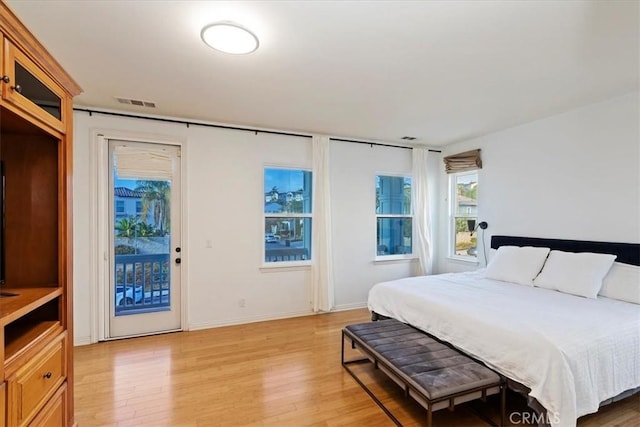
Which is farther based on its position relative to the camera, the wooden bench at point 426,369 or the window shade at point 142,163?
the window shade at point 142,163

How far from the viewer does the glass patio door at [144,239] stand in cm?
360

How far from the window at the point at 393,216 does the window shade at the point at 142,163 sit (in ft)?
10.2

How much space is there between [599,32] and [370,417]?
10.0ft

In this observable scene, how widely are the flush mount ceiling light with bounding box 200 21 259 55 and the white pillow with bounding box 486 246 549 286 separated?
3536 mm

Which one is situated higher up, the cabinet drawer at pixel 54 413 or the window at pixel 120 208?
the window at pixel 120 208

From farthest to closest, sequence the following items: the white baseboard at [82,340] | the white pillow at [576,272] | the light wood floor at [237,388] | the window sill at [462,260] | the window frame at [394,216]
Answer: the window frame at [394,216] < the window sill at [462,260] < the white baseboard at [82,340] < the white pillow at [576,272] < the light wood floor at [237,388]

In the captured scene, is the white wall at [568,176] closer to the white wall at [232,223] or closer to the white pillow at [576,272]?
the white pillow at [576,272]

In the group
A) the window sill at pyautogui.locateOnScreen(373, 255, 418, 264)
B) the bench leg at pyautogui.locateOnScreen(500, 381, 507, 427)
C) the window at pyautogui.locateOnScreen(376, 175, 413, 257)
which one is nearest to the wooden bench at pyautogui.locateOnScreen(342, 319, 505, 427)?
the bench leg at pyautogui.locateOnScreen(500, 381, 507, 427)

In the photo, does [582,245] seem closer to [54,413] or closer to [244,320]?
[244,320]

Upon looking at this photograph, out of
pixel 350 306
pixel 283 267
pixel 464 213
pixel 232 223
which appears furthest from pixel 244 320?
pixel 464 213

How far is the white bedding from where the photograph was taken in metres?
1.85

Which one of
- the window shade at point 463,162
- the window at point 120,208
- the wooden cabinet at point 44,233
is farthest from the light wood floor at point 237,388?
the window shade at point 463,162

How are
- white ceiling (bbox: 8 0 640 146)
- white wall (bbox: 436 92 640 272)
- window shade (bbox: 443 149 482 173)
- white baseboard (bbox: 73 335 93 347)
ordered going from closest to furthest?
1. white ceiling (bbox: 8 0 640 146)
2. white wall (bbox: 436 92 640 272)
3. white baseboard (bbox: 73 335 93 347)
4. window shade (bbox: 443 149 482 173)

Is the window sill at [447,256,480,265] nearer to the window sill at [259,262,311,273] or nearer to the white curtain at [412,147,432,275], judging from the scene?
the white curtain at [412,147,432,275]
